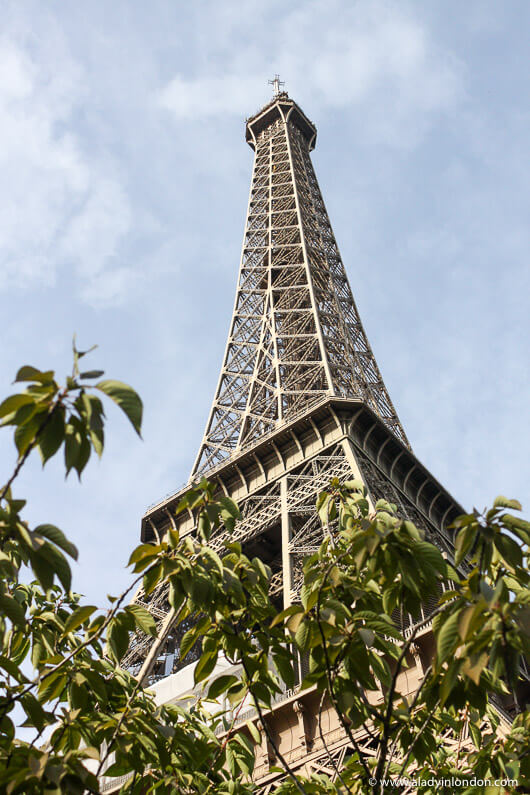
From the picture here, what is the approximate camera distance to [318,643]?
724cm

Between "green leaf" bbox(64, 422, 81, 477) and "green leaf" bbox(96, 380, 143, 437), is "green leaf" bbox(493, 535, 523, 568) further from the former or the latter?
"green leaf" bbox(64, 422, 81, 477)

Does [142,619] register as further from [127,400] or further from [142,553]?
[127,400]

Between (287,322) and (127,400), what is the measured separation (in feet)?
167

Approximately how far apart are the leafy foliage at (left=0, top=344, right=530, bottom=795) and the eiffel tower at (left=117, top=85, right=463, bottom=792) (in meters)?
12.1

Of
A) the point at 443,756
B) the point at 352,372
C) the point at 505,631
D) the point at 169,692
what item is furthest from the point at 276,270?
the point at 505,631

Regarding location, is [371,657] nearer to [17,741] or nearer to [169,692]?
[17,741]

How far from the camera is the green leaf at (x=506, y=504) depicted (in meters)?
6.09

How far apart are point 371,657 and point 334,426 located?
32068 millimetres

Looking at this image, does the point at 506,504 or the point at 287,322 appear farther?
the point at 287,322

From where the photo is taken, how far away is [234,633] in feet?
26.2

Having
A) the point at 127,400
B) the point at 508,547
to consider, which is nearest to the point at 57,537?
the point at 127,400

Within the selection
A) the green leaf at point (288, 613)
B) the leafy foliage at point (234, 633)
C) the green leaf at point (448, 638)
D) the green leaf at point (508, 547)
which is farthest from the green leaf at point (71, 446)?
the green leaf at point (508, 547)

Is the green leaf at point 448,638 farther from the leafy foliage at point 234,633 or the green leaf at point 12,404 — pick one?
the green leaf at point 12,404

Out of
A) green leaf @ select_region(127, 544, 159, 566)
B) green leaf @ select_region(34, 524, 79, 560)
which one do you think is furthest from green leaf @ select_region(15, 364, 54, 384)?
green leaf @ select_region(127, 544, 159, 566)
